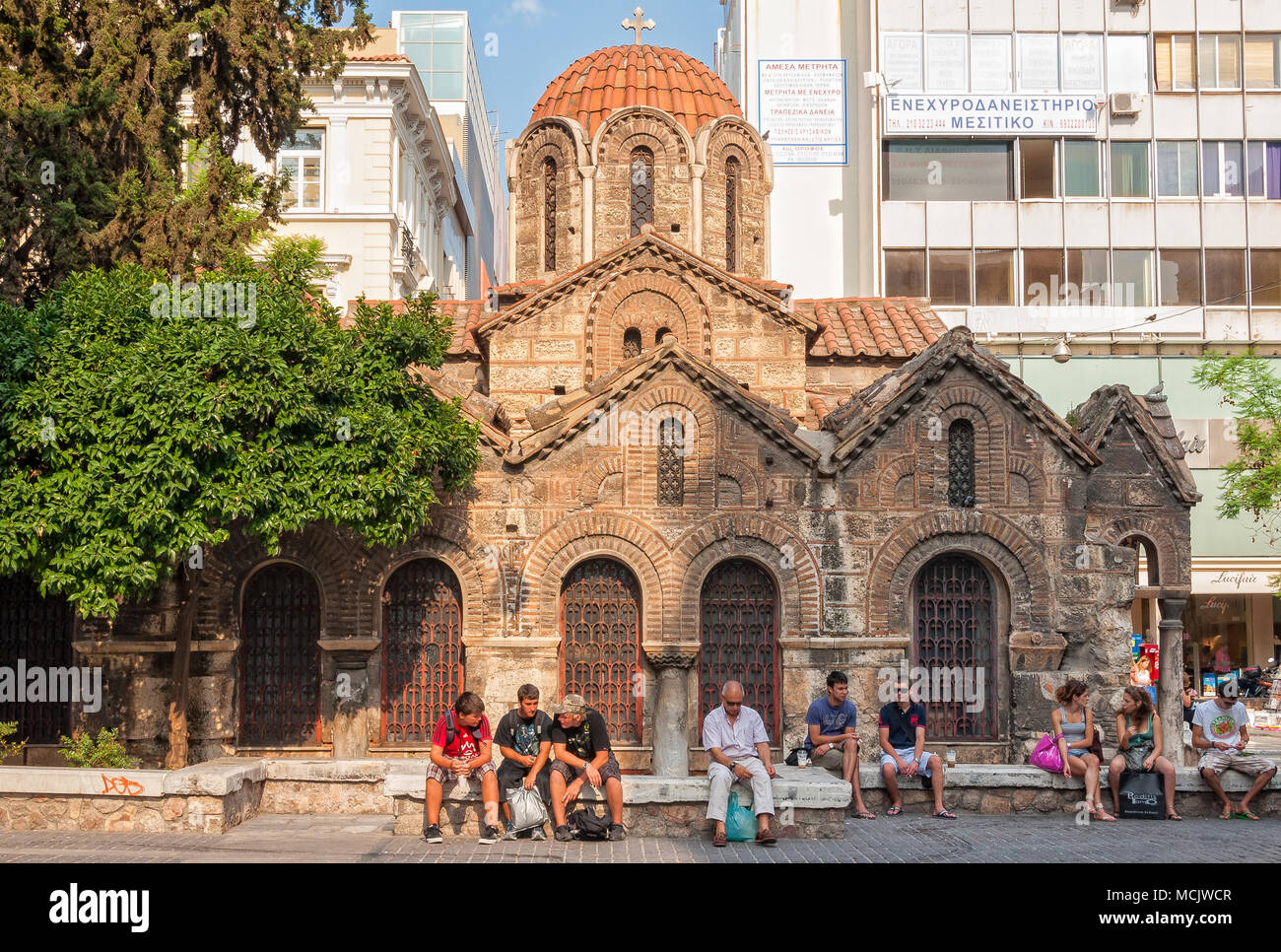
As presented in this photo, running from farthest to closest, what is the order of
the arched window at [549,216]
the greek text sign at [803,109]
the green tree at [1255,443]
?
the greek text sign at [803,109]
the arched window at [549,216]
the green tree at [1255,443]

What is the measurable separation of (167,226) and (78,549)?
579 centimetres

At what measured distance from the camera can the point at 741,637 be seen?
18.8 m

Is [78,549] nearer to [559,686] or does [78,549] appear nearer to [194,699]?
[194,699]


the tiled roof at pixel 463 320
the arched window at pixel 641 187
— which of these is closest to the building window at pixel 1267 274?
the arched window at pixel 641 187

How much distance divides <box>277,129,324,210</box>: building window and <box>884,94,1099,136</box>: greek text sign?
1494 cm

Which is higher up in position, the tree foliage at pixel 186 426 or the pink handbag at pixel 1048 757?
the tree foliage at pixel 186 426

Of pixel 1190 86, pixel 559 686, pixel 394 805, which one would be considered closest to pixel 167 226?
pixel 559 686

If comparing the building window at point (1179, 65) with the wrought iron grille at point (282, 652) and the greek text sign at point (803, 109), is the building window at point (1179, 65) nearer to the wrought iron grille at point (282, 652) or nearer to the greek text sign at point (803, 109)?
the greek text sign at point (803, 109)

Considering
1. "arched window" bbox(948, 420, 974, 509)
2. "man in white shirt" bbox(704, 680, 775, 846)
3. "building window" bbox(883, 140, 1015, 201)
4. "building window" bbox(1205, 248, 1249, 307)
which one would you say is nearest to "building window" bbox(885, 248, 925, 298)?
"building window" bbox(883, 140, 1015, 201)

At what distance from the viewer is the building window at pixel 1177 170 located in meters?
35.7

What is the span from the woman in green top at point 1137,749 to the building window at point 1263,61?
2712cm

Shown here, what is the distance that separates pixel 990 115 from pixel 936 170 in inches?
78.4

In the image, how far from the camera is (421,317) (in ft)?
55.0

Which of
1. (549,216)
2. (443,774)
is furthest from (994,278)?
(443,774)
